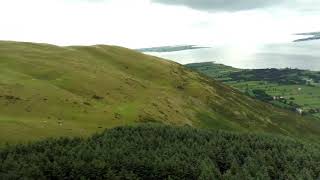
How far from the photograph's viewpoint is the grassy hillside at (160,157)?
9394 centimetres

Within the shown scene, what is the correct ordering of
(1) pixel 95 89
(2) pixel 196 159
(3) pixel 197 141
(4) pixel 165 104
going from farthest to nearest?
1. (4) pixel 165 104
2. (1) pixel 95 89
3. (3) pixel 197 141
4. (2) pixel 196 159

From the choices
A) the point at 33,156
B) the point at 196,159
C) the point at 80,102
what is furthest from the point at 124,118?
the point at 33,156

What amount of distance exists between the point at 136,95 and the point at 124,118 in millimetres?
35709

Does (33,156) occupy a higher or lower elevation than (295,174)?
higher

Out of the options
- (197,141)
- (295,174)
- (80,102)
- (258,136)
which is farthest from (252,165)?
(80,102)

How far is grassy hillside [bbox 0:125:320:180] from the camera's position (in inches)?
3698

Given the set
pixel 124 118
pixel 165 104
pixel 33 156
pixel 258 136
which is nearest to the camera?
pixel 33 156

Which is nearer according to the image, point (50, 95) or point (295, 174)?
point (295, 174)

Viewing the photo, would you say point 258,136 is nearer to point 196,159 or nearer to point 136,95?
point 196,159

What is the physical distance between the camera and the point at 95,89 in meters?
182

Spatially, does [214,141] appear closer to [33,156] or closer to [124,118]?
[124,118]

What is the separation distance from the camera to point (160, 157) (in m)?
106

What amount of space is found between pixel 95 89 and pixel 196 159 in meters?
80.4

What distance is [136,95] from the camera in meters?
192
